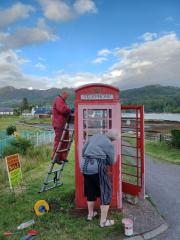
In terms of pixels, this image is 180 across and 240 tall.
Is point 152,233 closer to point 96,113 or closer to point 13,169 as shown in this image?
point 96,113

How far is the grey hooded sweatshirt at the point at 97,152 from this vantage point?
21.6 feet

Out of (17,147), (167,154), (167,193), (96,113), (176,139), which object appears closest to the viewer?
(96,113)

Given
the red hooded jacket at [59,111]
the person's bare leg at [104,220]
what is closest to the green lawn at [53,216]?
the person's bare leg at [104,220]

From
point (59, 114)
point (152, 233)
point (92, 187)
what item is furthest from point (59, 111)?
point (152, 233)

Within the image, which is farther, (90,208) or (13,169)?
(13,169)

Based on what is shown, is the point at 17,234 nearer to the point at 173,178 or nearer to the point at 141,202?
the point at 141,202

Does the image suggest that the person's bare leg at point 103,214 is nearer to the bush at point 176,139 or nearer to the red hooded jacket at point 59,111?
the red hooded jacket at point 59,111

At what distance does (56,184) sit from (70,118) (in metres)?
2.25

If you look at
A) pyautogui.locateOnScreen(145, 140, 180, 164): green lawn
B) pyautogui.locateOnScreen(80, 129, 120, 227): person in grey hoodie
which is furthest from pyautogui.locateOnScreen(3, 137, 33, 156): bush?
pyautogui.locateOnScreen(80, 129, 120, 227): person in grey hoodie

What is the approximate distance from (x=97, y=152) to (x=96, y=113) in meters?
1.11

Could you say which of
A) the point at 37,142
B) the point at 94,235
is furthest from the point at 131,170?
the point at 37,142

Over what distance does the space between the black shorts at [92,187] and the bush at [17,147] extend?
11.9 meters

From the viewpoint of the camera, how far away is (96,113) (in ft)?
24.3

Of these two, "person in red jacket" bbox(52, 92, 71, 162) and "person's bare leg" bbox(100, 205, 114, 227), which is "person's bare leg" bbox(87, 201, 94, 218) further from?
"person in red jacket" bbox(52, 92, 71, 162)
